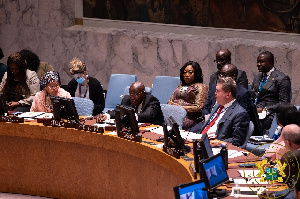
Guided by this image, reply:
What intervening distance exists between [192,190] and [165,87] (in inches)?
197

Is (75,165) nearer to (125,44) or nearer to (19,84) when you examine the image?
(19,84)

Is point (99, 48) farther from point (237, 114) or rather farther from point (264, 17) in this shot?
point (237, 114)

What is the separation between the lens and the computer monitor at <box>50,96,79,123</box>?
6667mm

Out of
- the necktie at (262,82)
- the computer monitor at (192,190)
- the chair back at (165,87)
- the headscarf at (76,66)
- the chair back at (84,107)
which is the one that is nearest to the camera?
the computer monitor at (192,190)

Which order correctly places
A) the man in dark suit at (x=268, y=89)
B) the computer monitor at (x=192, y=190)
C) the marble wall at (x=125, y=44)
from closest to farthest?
the computer monitor at (x=192, y=190) < the man in dark suit at (x=268, y=89) < the marble wall at (x=125, y=44)

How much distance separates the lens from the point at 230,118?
A: 6207 mm

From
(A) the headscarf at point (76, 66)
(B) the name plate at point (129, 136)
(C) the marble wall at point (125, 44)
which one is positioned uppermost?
(C) the marble wall at point (125, 44)

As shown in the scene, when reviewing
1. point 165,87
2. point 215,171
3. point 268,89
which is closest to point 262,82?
point 268,89

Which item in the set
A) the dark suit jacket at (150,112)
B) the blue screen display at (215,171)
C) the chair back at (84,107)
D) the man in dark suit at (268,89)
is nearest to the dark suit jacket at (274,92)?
the man in dark suit at (268,89)

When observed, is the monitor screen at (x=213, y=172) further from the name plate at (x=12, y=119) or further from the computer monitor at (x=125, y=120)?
the name plate at (x=12, y=119)

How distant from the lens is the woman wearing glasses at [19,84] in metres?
8.67

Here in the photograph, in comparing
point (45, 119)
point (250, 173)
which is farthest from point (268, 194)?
point (45, 119)

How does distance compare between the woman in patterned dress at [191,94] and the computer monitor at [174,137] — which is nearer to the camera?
the computer monitor at [174,137]

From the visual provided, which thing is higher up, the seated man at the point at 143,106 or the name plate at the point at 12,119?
Answer: the seated man at the point at 143,106
